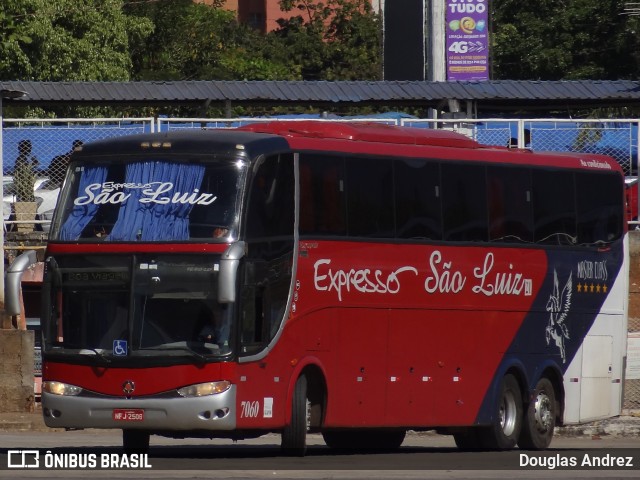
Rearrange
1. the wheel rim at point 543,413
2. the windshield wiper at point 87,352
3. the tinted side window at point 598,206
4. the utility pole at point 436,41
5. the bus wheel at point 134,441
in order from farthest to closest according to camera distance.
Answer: the utility pole at point 436,41 → the tinted side window at point 598,206 → the wheel rim at point 543,413 → the bus wheel at point 134,441 → the windshield wiper at point 87,352

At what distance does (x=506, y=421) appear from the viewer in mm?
20391

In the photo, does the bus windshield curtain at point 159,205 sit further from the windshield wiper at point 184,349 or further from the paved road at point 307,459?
the paved road at point 307,459

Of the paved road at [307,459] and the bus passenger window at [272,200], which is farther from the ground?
the bus passenger window at [272,200]

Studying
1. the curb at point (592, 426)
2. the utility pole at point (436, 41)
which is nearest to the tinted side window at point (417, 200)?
the curb at point (592, 426)

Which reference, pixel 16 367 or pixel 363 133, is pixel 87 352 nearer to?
pixel 363 133

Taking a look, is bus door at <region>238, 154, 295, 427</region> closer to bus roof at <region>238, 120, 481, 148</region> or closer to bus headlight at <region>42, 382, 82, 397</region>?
bus roof at <region>238, 120, 481, 148</region>

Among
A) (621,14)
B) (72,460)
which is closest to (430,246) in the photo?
(72,460)

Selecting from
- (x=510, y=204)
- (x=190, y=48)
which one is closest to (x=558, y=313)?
(x=510, y=204)

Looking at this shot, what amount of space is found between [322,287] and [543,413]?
494cm

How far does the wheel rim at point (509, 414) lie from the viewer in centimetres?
2031

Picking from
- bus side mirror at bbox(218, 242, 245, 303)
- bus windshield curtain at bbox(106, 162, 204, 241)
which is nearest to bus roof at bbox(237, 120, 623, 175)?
bus windshield curtain at bbox(106, 162, 204, 241)

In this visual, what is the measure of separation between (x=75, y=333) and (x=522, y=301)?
6.53 meters

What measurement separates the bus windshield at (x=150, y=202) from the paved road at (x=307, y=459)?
7.92 feet

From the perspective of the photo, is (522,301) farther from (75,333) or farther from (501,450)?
(75,333)
